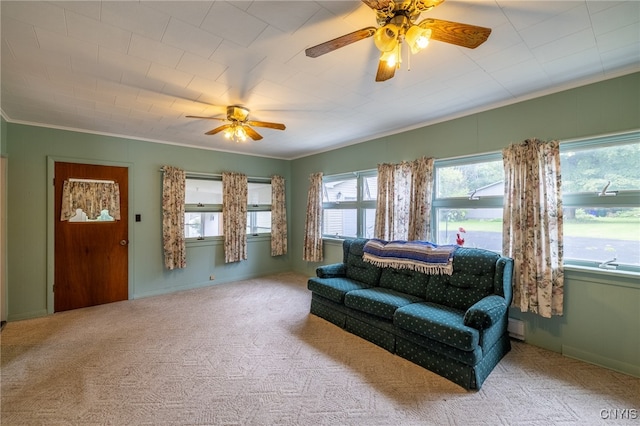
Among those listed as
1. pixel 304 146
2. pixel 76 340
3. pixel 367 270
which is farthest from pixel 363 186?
pixel 76 340

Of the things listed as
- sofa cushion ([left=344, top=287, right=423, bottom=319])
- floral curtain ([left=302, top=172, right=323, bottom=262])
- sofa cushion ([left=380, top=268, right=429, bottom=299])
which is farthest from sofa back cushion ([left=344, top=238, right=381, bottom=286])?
floral curtain ([left=302, top=172, right=323, bottom=262])

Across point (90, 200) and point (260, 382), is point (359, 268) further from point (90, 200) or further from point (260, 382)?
point (90, 200)

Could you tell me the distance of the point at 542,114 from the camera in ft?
9.44

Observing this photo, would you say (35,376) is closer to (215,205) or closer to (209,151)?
(215,205)

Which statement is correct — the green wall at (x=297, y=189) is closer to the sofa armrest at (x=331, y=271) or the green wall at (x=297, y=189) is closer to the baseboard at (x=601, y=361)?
the baseboard at (x=601, y=361)

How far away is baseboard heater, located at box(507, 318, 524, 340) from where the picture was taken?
2973 mm

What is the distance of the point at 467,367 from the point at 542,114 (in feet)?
8.62

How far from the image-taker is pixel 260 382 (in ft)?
7.60

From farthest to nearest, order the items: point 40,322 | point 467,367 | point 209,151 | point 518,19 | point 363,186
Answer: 1. point 209,151
2. point 363,186
3. point 40,322
4. point 467,367
5. point 518,19

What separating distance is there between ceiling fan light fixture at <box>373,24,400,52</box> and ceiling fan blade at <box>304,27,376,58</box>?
43mm

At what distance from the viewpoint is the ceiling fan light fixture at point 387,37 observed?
1.54 m

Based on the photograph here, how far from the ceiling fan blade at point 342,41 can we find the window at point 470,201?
2507 millimetres

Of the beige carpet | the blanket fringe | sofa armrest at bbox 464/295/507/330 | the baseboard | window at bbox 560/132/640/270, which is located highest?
window at bbox 560/132/640/270

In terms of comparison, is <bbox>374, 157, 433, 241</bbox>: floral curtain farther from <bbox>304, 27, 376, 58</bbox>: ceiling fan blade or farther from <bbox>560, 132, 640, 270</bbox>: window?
<bbox>304, 27, 376, 58</bbox>: ceiling fan blade
